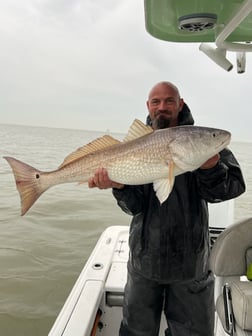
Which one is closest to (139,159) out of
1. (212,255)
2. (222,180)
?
(222,180)

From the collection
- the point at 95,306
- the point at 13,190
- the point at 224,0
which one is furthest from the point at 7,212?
the point at 224,0

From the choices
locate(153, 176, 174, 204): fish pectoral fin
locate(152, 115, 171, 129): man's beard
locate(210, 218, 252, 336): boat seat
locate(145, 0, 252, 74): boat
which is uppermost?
locate(145, 0, 252, 74): boat

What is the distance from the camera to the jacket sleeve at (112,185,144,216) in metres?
Answer: 1.98

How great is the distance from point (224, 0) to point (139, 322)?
1.89 meters

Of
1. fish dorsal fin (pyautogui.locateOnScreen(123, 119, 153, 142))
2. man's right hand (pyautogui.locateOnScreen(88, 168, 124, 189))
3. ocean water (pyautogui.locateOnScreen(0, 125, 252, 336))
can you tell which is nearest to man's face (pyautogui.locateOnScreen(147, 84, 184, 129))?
fish dorsal fin (pyautogui.locateOnScreen(123, 119, 153, 142))

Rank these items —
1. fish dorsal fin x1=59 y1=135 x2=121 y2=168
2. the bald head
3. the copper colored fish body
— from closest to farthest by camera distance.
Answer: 1. the copper colored fish body
2. fish dorsal fin x1=59 y1=135 x2=121 y2=168
3. the bald head

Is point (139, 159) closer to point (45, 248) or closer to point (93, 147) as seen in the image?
point (93, 147)

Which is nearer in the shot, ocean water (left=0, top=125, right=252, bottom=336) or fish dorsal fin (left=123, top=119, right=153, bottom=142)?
fish dorsal fin (left=123, top=119, right=153, bottom=142)

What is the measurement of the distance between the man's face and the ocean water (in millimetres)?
1540

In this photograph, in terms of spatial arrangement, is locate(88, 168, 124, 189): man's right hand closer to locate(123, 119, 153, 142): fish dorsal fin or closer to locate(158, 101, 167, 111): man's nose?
locate(123, 119, 153, 142): fish dorsal fin

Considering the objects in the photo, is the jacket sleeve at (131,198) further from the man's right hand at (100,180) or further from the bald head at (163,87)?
the bald head at (163,87)

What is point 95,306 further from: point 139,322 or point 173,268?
point 173,268

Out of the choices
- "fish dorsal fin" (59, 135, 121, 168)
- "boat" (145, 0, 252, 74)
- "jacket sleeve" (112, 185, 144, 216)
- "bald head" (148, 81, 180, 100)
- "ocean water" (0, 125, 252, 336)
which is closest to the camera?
"boat" (145, 0, 252, 74)

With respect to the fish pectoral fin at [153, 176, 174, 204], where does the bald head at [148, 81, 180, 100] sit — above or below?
above
